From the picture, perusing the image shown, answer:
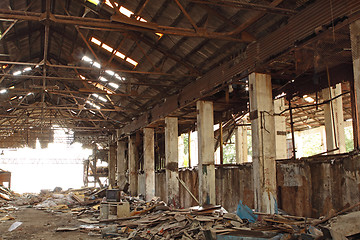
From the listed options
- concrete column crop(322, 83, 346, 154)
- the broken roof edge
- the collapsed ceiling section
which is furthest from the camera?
concrete column crop(322, 83, 346, 154)

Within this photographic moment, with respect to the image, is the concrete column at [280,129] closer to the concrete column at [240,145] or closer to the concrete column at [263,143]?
the concrete column at [240,145]

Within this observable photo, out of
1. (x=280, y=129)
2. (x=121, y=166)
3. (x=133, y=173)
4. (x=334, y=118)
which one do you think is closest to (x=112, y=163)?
(x=121, y=166)

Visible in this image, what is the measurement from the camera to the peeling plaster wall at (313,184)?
790cm

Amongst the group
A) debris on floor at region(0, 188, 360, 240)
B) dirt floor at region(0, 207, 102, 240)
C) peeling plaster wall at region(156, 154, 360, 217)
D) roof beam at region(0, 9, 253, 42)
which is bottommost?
dirt floor at region(0, 207, 102, 240)

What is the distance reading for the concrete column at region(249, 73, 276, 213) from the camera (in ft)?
28.9

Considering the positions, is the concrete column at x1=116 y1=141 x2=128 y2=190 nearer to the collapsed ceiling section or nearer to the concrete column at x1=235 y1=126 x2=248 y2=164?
the collapsed ceiling section

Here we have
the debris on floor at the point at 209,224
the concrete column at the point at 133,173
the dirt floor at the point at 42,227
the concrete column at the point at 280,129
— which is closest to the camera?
the debris on floor at the point at 209,224

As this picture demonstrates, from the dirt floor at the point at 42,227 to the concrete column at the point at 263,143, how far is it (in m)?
5.82

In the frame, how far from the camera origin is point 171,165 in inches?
638

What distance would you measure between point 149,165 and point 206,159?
777cm

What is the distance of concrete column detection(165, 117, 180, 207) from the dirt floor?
4.36m

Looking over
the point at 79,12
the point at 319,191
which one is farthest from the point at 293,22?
the point at 79,12

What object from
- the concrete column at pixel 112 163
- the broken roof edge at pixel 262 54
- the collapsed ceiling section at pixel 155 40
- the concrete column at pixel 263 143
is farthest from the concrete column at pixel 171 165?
the concrete column at pixel 112 163

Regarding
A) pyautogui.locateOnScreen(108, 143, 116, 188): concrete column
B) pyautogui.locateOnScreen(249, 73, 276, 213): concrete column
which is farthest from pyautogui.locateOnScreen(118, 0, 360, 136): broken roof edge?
pyautogui.locateOnScreen(108, 143, 116, 188): concrete column
